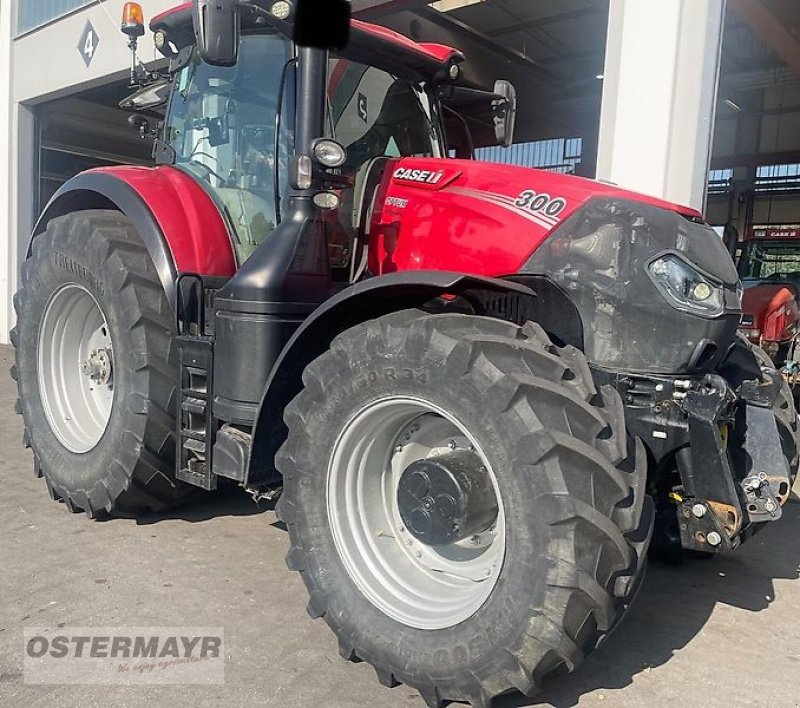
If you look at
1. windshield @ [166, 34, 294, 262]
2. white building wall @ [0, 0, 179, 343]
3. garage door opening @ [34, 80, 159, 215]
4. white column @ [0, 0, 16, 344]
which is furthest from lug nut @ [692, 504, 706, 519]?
garage door opening @ [34, 80, 159, 215]

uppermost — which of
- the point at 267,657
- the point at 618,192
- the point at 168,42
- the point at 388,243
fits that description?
the point at 168,42

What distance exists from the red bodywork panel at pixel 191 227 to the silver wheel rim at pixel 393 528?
127cm

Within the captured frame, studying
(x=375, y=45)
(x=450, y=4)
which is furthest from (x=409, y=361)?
(x=450, y=4)

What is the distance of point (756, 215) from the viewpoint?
70.1ft

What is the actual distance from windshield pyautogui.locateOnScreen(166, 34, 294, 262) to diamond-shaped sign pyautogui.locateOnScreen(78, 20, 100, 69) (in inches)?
271

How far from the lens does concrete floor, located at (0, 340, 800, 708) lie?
233 cm

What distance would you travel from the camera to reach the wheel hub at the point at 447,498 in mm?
2334

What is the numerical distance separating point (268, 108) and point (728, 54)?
1476 centimetres

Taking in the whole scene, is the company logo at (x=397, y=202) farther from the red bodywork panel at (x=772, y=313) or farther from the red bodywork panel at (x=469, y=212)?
the red bodywork panel at (x=772, y=313)

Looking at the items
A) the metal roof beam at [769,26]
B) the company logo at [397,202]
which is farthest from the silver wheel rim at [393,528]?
the metal roof beam at [769,26]

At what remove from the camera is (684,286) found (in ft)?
8.07

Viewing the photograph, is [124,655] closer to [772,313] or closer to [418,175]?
[418,175]

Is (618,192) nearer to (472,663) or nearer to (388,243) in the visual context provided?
(388,243)

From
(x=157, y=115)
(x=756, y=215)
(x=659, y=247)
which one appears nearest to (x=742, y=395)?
(x=659, y=247)
